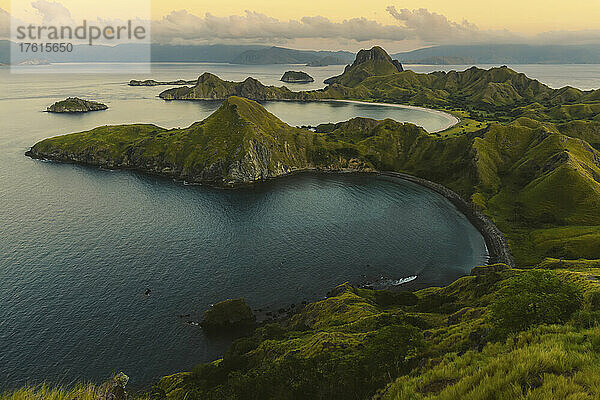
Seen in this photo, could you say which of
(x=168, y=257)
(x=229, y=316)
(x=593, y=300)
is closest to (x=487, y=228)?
(x=593, y=300)

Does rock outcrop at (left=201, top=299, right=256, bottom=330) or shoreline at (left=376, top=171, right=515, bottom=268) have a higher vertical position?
shoreline at (left=376, top=171, right=515, bottom=268)

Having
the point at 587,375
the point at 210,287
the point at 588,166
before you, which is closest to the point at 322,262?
the point at 210,287

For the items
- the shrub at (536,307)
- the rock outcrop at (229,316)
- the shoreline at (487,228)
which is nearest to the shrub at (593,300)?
the shrub at (536,307)

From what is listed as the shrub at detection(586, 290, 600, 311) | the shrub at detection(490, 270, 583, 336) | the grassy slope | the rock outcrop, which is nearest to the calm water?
the rock outcrop

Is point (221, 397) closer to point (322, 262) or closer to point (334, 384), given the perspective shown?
point (334, 384)

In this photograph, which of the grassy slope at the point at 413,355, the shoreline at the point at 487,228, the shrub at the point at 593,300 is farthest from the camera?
the shoreline at the point at 487,228

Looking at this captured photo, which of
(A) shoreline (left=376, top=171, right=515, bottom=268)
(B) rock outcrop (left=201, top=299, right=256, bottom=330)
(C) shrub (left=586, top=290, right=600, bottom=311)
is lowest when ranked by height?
(B) rock outcrop (left=201, top=299, right=256, bottom=330)

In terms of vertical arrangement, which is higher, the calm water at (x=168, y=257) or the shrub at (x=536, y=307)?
the shrub at (x=536, y=307)

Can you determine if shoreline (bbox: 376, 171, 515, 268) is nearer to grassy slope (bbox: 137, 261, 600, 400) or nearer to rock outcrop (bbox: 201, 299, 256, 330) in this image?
grassy slope (bbox: 137, 261, 600, 400)

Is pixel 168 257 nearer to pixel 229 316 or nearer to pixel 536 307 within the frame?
pixel 229 316

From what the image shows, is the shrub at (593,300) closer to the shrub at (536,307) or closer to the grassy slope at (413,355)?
the shrub at (536,307)
